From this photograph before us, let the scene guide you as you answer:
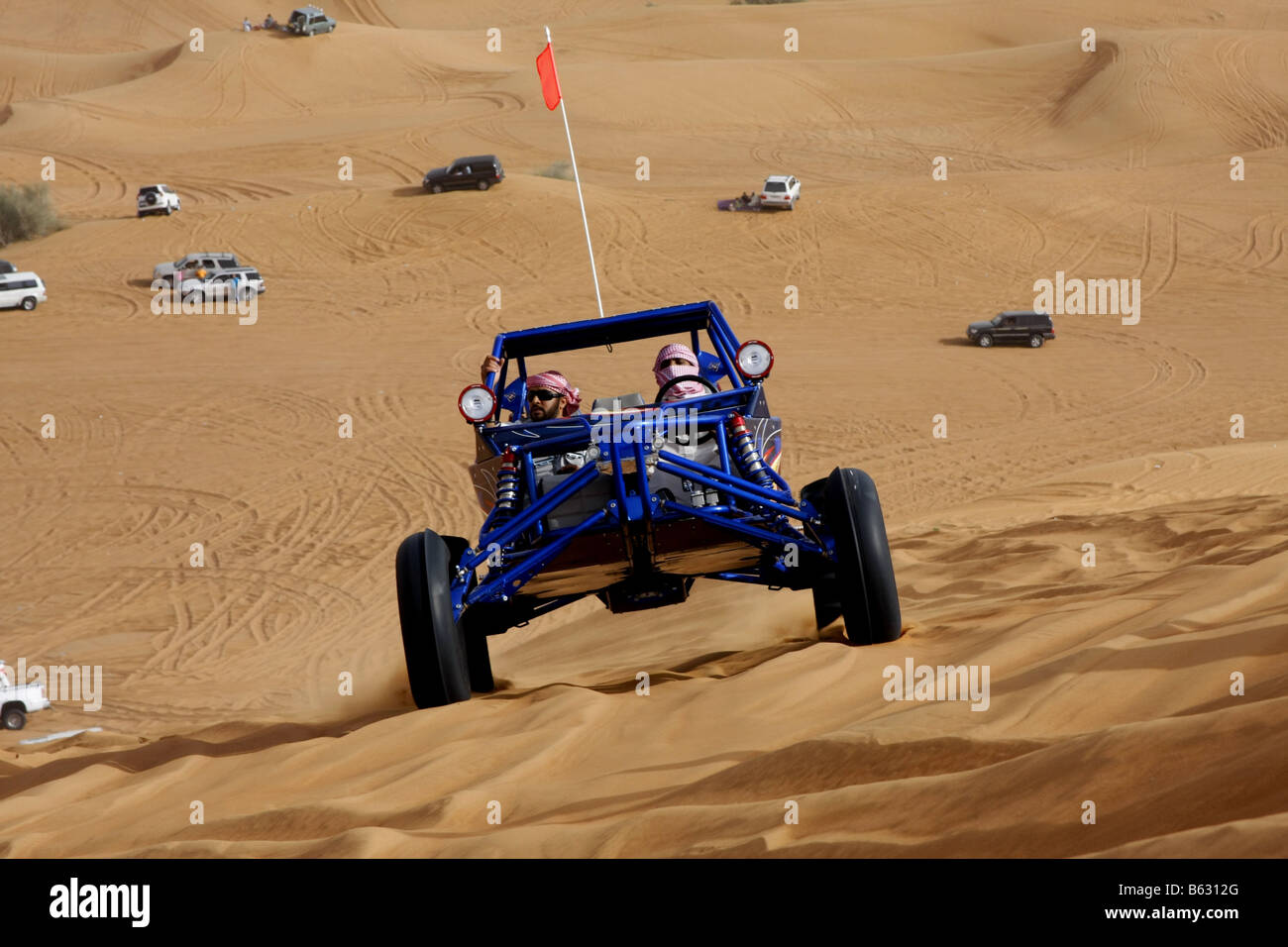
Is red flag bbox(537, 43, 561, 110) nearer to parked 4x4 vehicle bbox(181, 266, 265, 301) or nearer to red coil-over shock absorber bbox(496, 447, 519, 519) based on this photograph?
red coil-over shock absorber bbox(496, 447, 519, 519)

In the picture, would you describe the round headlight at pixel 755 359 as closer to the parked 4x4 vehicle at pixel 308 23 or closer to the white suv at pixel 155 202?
Result: the white suv at pixel 155 202

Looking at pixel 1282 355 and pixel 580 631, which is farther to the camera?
pixel 1282 355

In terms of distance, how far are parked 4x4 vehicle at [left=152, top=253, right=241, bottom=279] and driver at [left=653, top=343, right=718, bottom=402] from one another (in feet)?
79.1

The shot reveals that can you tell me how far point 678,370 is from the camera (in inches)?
314

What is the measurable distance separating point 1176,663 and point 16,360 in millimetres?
24666

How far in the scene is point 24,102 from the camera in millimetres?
54531

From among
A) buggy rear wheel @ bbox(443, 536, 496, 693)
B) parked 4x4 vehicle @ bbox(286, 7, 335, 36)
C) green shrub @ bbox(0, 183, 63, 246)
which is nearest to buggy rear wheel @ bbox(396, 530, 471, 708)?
buggy rear wheel @ bbox(443, 536, 496, 693)

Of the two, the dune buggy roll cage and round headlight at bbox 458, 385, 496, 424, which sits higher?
round headlight at bbox 458, 385, 496, 424

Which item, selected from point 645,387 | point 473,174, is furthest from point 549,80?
point 473,174

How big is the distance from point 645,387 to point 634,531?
15.7 metres

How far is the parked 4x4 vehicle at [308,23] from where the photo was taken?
2261 inches

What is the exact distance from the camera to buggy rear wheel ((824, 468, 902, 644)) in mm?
6234
